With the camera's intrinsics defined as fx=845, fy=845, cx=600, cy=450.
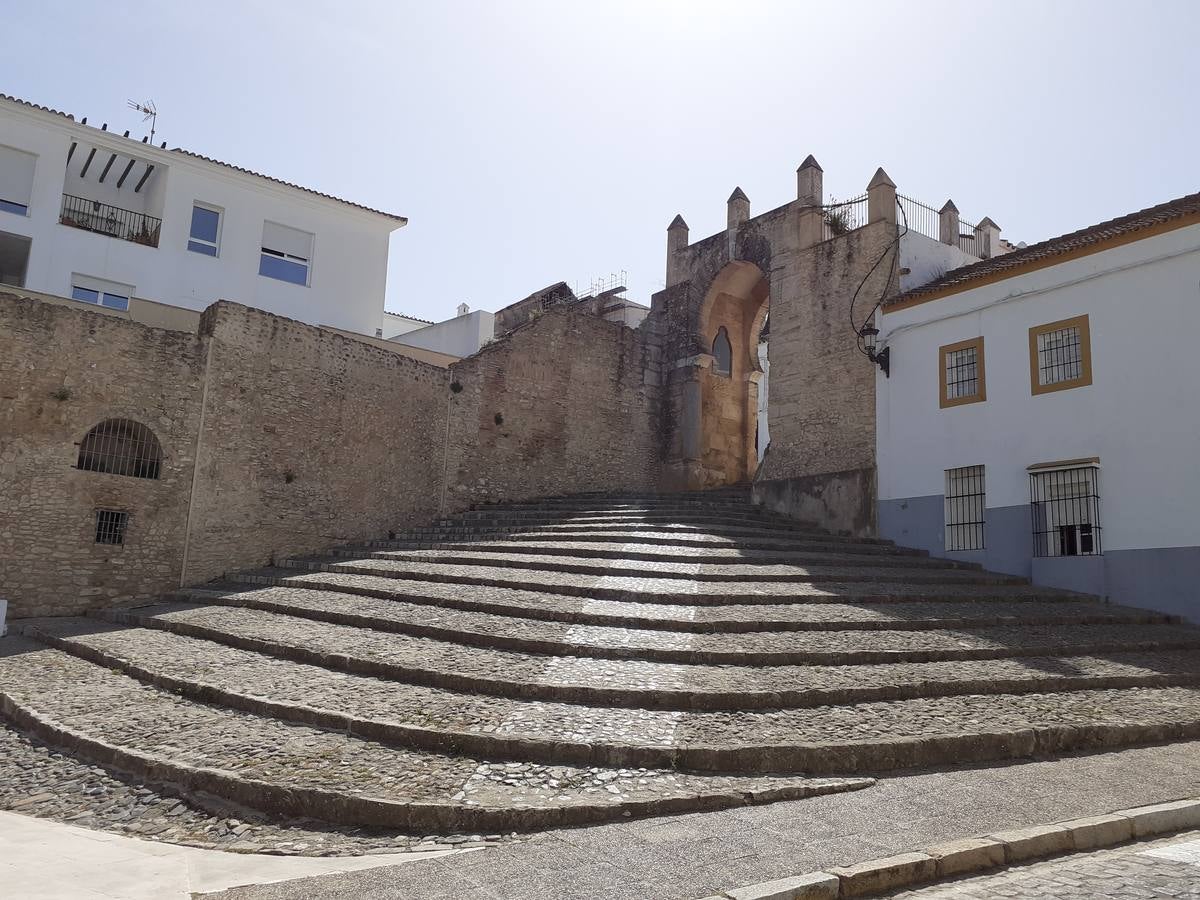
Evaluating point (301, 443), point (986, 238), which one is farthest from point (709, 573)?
point (986, 238)

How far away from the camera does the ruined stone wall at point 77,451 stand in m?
11.4

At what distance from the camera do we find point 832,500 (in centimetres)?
1523

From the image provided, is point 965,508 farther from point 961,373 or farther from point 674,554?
point 674,554

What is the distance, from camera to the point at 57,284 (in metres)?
16.4

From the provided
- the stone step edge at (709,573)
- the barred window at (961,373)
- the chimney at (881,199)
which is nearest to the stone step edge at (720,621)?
the stone step edge at (709,573)

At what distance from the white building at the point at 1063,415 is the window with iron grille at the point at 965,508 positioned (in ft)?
0.07

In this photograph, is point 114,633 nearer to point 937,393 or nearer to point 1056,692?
point 1056,692

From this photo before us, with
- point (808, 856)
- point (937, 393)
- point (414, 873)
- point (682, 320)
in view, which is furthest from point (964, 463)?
point (414, 873)

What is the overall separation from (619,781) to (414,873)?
1.50 m

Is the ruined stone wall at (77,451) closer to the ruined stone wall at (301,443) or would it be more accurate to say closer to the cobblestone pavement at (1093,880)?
the ruined stone wall at (301,443)

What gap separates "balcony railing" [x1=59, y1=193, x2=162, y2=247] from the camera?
17344mm

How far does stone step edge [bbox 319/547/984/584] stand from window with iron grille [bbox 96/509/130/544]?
125 inches

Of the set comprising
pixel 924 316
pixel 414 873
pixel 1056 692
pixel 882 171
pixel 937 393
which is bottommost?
pixel 414 873

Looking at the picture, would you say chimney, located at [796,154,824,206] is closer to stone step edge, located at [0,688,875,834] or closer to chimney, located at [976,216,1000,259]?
chimney, located at [976,216,1000,259]
